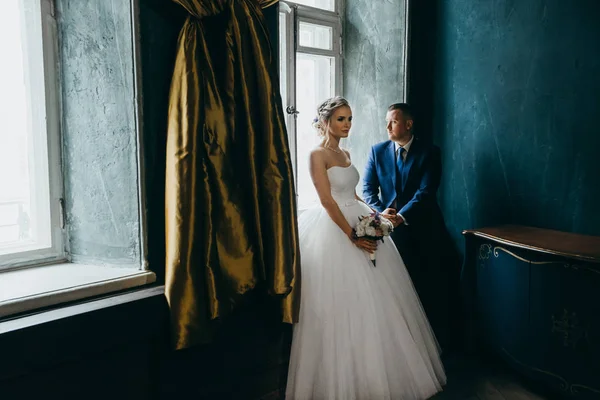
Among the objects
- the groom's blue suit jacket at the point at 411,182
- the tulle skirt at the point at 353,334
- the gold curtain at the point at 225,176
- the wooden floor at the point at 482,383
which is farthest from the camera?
the groom's blue suit jacket at the point at 411,182

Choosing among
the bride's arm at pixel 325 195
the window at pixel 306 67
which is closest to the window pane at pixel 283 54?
the window at pixel 306 67

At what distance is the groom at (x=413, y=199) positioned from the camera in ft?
9.61

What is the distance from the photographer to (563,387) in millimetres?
2152

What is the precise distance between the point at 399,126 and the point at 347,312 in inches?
51.4

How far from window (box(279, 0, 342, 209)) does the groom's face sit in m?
0.50

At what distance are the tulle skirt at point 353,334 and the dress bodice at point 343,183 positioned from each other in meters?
0.21

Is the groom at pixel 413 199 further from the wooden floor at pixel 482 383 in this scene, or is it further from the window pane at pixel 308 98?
the window pane at pixel 308 98

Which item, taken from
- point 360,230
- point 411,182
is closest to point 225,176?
point 360,230

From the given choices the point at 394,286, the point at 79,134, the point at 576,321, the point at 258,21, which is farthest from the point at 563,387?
the point at 79,134

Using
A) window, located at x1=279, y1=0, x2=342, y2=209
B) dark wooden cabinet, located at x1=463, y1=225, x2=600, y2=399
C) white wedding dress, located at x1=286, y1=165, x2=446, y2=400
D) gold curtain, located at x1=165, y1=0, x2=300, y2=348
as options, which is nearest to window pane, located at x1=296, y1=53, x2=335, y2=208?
window, located at x1=279, y1=0, x2=342, y2=209

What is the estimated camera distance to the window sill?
1.59 metres

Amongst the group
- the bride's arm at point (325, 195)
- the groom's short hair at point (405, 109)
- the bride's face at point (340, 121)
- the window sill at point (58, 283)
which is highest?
the groom's short hair at point (405, 109)

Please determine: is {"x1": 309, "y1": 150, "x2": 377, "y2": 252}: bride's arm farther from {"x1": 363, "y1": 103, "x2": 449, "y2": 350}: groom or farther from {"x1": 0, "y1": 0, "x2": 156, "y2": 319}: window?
{"x1": 0, "y1": 0, "x2": 156, "y2": 319}: window

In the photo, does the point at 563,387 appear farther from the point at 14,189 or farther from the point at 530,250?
the point at 14,189
